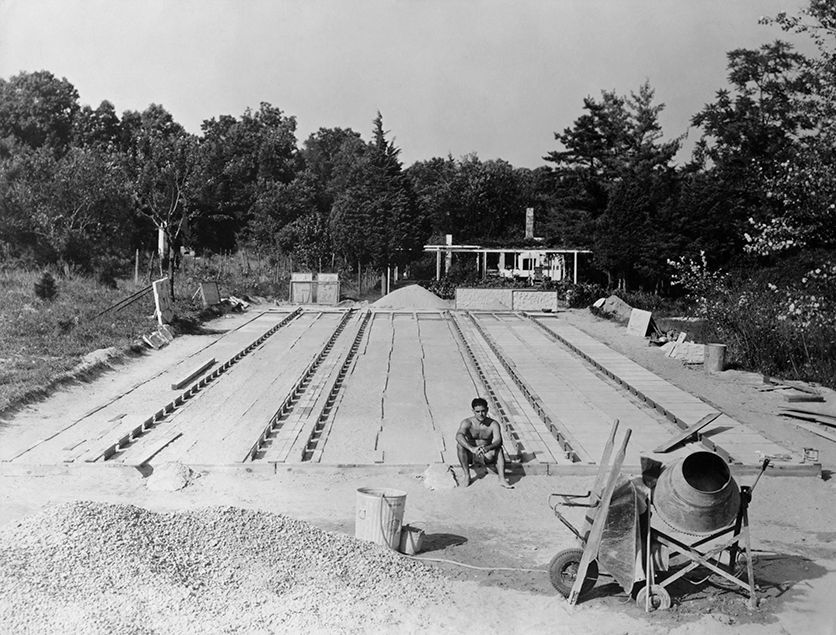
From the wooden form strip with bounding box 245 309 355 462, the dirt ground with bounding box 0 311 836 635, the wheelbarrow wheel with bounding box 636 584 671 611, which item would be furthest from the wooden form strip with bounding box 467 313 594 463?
the wheelbarrow wheel with bounding box 636 584 671 611

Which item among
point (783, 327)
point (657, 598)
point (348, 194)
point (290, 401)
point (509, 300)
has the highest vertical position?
point (348, 194)

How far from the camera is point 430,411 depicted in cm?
1280

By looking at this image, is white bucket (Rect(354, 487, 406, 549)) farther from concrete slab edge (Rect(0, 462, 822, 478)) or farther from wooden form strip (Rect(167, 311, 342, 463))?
wooden form strip (Rect(167, 311, 342, 463))

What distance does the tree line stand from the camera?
78.6 ft

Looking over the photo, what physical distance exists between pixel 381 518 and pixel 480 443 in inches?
100

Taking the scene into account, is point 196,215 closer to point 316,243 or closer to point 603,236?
point 316,243

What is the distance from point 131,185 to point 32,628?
2490 cm

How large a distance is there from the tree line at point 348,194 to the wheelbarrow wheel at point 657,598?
10.9 meters

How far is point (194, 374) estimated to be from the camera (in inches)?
596

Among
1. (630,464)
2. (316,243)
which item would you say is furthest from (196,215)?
(630,464)

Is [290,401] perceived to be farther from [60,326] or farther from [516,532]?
[60,326]

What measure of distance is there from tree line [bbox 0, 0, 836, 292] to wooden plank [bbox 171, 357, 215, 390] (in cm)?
784

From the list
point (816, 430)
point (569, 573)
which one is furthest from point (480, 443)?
point (816, 430)

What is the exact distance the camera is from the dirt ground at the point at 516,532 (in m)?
6.15
